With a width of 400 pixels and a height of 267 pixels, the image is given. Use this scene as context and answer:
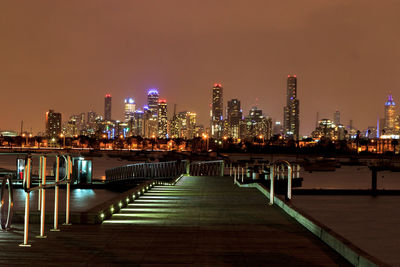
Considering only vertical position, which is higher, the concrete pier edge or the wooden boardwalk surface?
the concrete pier edge

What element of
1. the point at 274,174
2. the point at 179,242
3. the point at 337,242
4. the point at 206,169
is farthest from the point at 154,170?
the point at 337,242

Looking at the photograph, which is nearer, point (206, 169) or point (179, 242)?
point (179, 242)

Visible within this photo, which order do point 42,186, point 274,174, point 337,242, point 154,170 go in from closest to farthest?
point 337,242 → point 42,186 → point 274,174 → point 154,170

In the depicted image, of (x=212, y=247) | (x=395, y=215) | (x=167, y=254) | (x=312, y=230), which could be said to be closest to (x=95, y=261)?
(x=167, y=254)

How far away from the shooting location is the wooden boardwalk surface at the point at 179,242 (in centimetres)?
721

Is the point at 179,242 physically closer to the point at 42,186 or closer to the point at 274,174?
the point at 42,186

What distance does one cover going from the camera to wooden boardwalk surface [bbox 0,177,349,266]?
721cm

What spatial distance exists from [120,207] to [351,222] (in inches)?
756

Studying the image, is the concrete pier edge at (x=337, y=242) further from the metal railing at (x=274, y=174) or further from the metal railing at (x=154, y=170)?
the metal railing at (x=154, y=170)

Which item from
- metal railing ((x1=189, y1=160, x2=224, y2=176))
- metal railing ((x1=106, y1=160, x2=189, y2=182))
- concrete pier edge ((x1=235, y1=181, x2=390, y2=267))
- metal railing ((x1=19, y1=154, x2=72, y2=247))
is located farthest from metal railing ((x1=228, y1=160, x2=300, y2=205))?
metal railing ((x1=19, y1=154, x2=72, y2=247))

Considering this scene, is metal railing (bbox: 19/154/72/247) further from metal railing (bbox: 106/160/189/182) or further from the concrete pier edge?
metal railing (bbox: 106/160/189/182)

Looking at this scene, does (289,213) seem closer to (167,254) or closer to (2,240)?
(167,254)

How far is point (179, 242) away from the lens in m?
8.67

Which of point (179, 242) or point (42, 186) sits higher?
point (42, 186)
